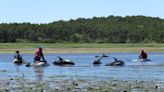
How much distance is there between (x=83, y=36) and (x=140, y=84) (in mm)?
154686

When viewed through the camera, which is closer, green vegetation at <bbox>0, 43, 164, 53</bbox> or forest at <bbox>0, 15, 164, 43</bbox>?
green vegetation at <bbox>0, 43, 164, 53</bbox>

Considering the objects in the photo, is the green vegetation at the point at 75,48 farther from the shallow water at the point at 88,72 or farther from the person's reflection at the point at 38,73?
the person's reflection at the point at 38,73

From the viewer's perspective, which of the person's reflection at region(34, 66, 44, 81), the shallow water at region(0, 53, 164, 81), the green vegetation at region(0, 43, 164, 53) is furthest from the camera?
the green vegetation at region(0, 43, 164, 53)

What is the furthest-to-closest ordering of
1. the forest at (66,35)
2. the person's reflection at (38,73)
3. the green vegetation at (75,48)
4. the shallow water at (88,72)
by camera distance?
the forest at (66,35) → the green vegetation at (75,48) → the shallow water at (88,72) → the person's reflection at (38,73)

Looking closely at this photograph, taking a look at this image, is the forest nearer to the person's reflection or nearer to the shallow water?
the shallow water

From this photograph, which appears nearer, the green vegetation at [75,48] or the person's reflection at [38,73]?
the person's reflection at [38,73]

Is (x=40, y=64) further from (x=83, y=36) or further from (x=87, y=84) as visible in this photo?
(x=83, y=36)

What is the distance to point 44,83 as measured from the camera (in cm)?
3388

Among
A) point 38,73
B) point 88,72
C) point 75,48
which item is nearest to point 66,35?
point 75,48

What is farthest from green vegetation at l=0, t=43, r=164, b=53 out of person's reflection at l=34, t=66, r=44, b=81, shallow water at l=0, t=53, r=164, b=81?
person's reflection at l=34, t=66, r=44, b=81

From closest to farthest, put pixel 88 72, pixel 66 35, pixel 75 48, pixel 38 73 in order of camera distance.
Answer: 1. pixel 38 73
2. pixel 88 72
3. pixel 75 48
4. pixel 66 35

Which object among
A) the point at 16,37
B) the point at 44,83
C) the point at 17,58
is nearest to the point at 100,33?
the point at 16,37

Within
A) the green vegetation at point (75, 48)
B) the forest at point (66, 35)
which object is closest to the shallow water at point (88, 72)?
the green vegetation at point (75, 48)

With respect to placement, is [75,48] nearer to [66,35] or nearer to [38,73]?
[66,35]
